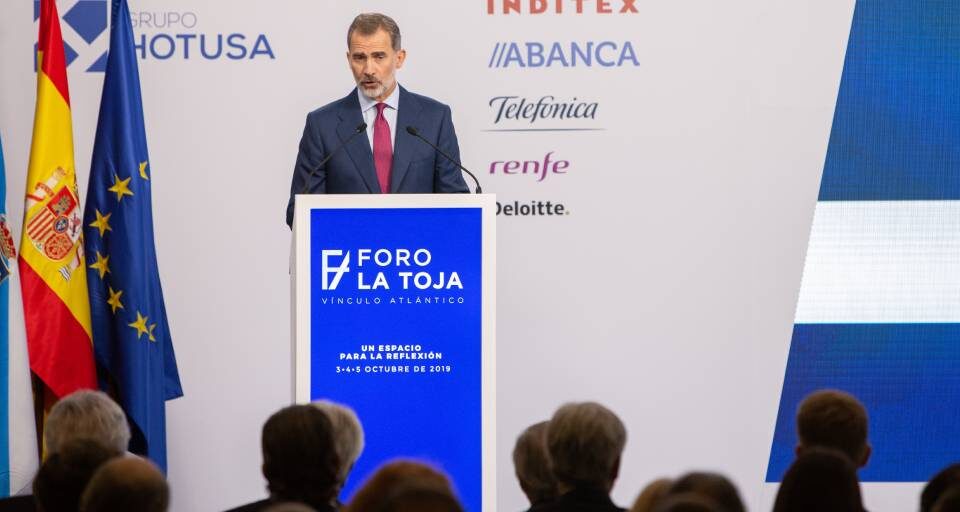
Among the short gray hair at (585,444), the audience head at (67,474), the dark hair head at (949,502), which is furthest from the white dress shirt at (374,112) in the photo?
the dark hair head at (949,502)

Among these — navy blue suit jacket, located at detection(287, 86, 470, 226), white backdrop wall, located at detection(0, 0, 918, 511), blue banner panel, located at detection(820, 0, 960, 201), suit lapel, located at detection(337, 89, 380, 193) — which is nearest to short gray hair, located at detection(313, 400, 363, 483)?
navy blue suit jacket, located at detection(287, 86, 470, 226)

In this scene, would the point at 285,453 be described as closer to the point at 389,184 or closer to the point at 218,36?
the point at 389,184

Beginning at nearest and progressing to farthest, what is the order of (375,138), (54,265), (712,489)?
(712,489), (54,265), (375,138)

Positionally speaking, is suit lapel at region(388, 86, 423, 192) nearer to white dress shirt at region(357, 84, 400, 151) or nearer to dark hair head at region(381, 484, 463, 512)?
white dress shirt at region(357, 84, 400, 151)

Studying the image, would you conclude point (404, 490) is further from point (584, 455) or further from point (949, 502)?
point (584, 455)

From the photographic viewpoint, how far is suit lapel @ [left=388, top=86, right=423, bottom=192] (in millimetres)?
5973

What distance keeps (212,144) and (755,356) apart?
9.26ft

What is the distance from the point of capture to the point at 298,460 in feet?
10.9

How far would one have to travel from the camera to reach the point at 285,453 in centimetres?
333

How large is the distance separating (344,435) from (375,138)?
9.87 feet

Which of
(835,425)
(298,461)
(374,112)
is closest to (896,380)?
(374,112)

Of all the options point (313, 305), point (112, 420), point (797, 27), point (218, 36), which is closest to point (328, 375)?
point (313, 305)

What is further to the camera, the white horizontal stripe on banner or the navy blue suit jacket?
the white horizontal stripe on banner

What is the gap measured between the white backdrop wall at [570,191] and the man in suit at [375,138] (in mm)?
692
